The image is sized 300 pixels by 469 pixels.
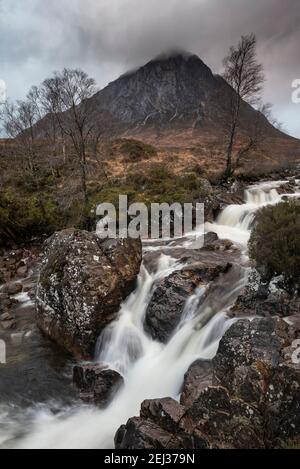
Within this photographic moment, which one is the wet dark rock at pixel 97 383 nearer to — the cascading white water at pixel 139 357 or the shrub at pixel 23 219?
the cascading white water at pixel 139 357

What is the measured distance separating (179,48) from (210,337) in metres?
208

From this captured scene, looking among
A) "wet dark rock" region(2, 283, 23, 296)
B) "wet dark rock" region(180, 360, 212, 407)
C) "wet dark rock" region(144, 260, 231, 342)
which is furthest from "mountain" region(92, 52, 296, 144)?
"wet dark rock" region(180, 360, 212, 407)

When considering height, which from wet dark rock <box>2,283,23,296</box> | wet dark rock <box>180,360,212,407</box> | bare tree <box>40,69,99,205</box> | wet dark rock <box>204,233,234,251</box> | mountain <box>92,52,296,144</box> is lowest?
wet dark rock <box>2,283,23,296</box>

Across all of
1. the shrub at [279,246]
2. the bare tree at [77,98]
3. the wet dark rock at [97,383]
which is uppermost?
the bare tree at [77,98]

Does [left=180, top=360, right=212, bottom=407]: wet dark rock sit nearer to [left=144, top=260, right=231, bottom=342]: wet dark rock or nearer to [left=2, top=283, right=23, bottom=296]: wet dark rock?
[left=144, top=260, right=231, bottom=342]: wet dark rock

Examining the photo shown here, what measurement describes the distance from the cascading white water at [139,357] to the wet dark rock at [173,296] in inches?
8.6

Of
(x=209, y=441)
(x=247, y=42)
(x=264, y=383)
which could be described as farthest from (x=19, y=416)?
(x=247, y=42)

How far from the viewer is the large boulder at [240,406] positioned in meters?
5.57

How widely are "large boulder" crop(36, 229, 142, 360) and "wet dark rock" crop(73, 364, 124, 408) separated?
3.99ft

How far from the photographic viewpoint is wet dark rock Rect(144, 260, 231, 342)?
423 inches

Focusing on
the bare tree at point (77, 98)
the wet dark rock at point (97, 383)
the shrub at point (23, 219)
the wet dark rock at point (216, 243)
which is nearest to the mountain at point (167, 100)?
the bare tree at point (77, 98)
